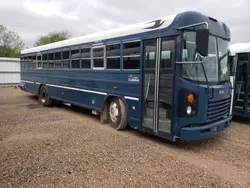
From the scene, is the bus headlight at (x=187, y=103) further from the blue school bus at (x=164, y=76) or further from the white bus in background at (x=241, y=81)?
A: the white bus in background at (x=241, y=81)

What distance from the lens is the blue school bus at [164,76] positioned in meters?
4.23

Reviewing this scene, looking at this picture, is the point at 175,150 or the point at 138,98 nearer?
the point at 175,150

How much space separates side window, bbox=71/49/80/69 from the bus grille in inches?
178

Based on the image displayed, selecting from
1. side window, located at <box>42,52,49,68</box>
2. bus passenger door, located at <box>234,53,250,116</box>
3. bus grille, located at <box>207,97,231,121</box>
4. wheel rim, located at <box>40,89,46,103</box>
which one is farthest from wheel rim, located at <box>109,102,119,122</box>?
wheel rim, located at <box>40,89,46,103</box>

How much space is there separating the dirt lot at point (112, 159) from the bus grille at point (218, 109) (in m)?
0.70

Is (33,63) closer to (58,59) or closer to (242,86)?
(58,59)

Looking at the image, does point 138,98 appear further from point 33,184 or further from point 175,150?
point 33,184

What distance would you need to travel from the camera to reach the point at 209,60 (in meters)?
4.47

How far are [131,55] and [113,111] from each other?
1649 mm

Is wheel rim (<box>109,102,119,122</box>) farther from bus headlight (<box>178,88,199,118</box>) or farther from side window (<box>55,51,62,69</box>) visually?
side window (<box>55,51,62,69</box>)

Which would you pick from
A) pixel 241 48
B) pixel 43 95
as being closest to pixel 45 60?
pixel 43 95

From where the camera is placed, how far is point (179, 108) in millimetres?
4270

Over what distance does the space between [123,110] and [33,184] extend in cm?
292

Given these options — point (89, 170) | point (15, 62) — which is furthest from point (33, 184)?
point (15, 62)
